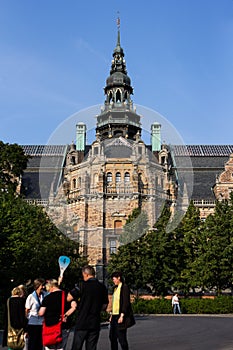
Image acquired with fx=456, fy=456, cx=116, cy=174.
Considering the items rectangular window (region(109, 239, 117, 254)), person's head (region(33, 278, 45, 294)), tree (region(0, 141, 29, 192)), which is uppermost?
tree (region(0, 141, 29, 192))

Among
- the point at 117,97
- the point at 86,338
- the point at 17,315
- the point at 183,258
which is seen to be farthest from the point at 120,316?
the point at 117,97

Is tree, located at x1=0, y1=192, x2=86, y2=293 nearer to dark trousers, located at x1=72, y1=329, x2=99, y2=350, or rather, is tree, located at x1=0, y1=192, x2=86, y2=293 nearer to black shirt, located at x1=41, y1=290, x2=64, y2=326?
dark trousers, located at x1=72, y1=329, x2=99, y2=350

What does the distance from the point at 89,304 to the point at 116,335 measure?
244cm

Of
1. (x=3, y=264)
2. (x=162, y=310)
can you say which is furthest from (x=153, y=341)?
(x=162, y=310)

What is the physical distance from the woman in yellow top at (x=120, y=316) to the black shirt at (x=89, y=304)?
1.82 meters

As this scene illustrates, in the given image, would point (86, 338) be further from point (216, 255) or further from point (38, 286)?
point (216, 255)

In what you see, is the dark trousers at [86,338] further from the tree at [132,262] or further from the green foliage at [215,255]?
the tree at [132,262]

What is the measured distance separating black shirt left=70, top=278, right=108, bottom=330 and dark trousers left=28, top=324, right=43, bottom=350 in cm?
153

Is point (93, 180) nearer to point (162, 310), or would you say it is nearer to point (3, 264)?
point (162, 310)

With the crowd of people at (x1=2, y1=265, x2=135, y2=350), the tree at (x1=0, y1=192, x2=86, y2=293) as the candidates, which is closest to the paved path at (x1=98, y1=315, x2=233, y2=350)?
the crowd of people at (x1=2, y1=265, x2=135, y2=350)

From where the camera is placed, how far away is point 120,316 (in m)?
10.5

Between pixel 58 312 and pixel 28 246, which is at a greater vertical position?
pixel 28 246

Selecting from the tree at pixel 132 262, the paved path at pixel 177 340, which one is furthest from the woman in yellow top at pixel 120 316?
the tree at pixel 132 262

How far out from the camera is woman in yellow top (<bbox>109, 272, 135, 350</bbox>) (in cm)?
1050
